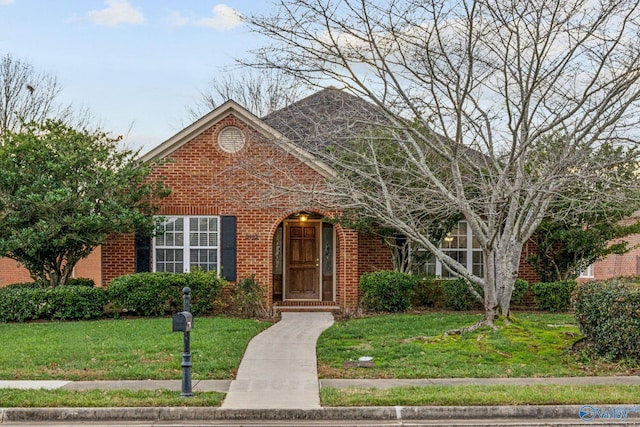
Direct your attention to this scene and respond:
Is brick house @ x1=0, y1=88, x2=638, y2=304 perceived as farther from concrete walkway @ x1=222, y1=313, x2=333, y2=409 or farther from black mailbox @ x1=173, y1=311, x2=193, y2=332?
black mailbox @ x1=173, y1=311, x2=193, y2=332

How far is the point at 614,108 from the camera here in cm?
1113

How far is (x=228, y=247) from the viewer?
16.7 meters

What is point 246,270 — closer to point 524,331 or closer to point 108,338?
point 108,338

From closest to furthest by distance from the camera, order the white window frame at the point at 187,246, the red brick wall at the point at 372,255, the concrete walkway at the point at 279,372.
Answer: the concrete walkway at the point at 279,372
the white window frame at the point at 187,246
the red brick wall at the point at 372,255

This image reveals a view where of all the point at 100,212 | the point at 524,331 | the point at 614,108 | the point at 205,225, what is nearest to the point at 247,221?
the point at 205,225

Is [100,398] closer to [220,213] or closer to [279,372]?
[279,372]

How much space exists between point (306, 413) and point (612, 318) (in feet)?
16.6

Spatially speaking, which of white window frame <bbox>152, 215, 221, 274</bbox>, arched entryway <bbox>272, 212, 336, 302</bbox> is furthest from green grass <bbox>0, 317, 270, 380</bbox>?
arched entryway <bbox>272, 212, 336, 302</bbox>

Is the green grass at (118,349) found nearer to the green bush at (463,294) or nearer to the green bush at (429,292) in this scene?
the green bush at (429,292)

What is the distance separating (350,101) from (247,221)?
14.9 ft

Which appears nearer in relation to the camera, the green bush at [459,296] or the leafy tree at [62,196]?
the leafy tree at [62,196]

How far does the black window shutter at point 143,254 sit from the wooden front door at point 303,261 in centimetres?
374
